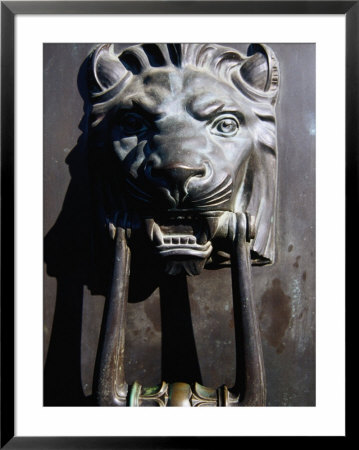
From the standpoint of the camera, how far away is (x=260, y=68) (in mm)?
779

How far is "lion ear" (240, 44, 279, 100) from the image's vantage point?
775 mm

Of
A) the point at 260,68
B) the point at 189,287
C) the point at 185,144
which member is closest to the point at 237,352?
the point at 189,287

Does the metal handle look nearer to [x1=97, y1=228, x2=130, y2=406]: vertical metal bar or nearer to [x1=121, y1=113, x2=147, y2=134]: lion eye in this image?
[x1=97, y1=228, x2=130, y2=406]: vertical metal bar

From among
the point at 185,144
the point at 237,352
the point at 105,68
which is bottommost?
the point at 237,352

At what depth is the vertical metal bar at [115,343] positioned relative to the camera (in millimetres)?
699

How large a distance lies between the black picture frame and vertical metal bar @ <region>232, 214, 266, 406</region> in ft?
0.31

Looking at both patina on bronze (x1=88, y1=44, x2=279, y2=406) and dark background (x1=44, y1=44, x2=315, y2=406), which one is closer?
patina on bronze (x1=88, y1=44, x2=279, y2=406)

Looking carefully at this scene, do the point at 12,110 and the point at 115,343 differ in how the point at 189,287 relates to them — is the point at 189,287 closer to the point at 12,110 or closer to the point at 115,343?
the point at 115,343

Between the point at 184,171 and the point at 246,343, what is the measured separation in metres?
0.23

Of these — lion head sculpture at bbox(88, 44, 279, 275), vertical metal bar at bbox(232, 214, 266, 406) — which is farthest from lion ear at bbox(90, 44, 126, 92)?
vertical metal bar at bbox(232, 214, 266, 406)

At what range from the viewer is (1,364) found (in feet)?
2.41

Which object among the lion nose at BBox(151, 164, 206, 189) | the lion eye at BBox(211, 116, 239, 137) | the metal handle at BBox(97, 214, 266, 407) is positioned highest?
the lion eye at BBox(211, 116, 239, 137)

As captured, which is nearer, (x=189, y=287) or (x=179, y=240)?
(x=179, y=240)

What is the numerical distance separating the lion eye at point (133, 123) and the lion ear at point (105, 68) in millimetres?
61
